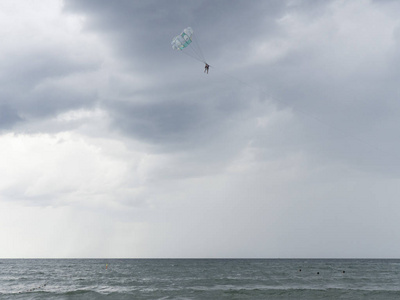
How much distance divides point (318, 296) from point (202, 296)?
13.9 meters

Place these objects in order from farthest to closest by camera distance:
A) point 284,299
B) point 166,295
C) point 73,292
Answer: point 73,292
point 166,295
point 284,299

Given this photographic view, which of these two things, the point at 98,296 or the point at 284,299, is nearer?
the point at 284,299

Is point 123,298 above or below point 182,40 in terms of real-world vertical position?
below

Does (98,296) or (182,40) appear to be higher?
(182,40)

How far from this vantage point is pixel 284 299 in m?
38.2

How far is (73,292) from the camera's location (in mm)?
44844

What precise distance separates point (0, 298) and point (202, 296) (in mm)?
24328

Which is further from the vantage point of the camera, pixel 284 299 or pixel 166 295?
pixel 166 295

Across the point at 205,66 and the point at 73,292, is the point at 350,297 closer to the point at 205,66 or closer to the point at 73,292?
the point at 205,66

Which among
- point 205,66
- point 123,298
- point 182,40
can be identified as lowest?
point 123,298

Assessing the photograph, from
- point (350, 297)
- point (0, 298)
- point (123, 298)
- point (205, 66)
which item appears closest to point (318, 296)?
point (350, 297)

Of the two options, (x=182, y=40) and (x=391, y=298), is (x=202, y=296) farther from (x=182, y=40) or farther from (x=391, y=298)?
(x=182, y=40)

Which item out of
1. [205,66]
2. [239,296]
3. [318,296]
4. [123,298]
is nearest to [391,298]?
[318,296]

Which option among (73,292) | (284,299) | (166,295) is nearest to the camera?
(284,299)
